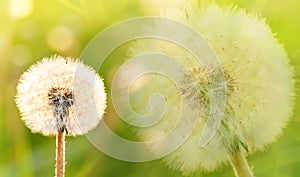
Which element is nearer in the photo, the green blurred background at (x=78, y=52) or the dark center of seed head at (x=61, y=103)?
the dark center of seed head at (x=61, y=103)

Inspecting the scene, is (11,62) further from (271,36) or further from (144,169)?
(271,36)

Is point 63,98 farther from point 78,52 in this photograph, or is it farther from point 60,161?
point 78,52

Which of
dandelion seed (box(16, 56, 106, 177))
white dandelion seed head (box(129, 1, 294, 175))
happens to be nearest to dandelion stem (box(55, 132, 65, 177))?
dandelion seed (box(16, 56, 106, 177))

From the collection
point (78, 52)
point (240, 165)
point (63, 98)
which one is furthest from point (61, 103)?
point (78, 52)

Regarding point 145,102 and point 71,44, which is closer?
point 145,102

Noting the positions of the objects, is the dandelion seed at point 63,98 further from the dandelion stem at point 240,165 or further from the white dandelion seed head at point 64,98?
the dandelion stem at point 240,165

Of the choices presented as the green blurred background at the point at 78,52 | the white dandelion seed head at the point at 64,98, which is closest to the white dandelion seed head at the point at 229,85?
the white dandelion seed head at the point at 64,98

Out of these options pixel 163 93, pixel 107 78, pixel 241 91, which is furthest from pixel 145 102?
pixel 107 78
